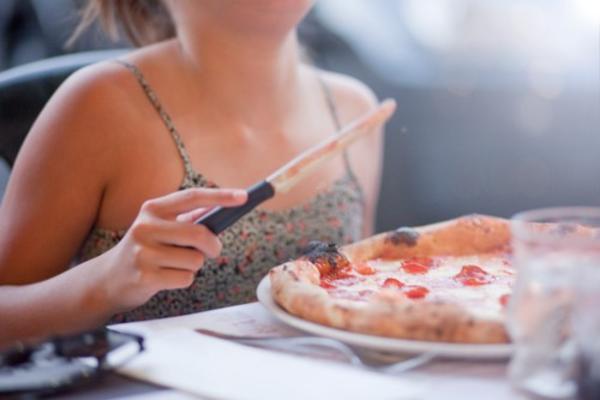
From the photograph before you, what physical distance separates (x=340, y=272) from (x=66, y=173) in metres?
0.41

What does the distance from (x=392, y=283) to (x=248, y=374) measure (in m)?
0.25

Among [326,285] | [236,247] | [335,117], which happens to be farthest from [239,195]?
[335,117]

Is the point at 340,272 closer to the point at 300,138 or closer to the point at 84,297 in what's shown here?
the point at 84,297

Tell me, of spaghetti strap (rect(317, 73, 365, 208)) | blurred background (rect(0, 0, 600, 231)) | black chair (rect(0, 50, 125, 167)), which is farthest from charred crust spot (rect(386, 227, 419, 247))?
blurred background (rect(0, 0, 600, 231))

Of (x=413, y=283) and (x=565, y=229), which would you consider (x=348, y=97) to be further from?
(x=565, y=229)

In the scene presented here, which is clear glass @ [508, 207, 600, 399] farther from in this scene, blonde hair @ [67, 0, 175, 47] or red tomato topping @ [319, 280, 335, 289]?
blonde hair @ [67, 0, 175, 47]

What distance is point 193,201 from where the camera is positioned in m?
0.85

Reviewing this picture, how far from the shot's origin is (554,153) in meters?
2.02

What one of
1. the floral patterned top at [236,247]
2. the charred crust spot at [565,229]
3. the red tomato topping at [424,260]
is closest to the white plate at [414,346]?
the charred crust spot at [565,229]

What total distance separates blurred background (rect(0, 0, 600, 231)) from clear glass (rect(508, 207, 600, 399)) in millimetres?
1185

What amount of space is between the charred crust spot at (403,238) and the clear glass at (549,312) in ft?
1.26

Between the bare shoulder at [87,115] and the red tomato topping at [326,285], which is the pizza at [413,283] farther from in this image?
the bare shoulder at [87,115]

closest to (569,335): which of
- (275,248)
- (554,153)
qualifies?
(275,248)

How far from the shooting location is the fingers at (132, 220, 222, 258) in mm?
852
